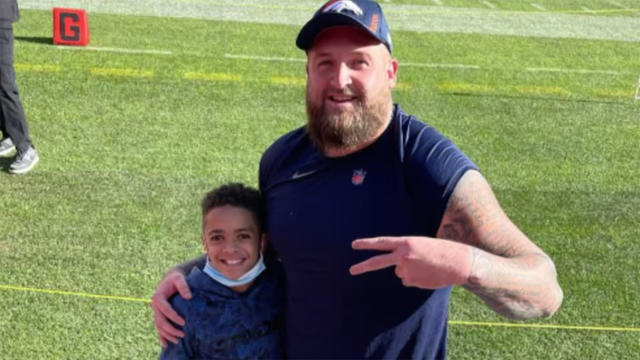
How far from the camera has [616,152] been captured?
29.1 feet

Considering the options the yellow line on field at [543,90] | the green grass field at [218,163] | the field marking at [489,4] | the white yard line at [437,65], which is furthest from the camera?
the field marking at [489,4]

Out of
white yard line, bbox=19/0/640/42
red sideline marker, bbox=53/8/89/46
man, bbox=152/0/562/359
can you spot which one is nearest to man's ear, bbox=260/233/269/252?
man, bbox=152/0/562/359

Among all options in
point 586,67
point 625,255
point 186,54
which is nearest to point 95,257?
point 625,255

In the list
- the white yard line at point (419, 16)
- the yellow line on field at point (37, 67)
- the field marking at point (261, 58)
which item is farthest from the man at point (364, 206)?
the white yard line at point (419, 16)

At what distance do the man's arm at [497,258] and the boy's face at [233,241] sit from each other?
75 centimetres

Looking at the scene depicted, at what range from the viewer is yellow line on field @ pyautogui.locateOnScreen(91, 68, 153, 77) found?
10.8 metres

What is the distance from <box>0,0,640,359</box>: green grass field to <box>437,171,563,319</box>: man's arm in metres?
2.89

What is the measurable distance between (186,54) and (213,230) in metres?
9.92

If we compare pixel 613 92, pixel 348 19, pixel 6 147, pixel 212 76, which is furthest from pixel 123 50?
pixel 348 19

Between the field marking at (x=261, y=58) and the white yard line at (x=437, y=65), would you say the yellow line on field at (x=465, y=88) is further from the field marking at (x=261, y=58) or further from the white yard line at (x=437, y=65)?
the field marking at (x=261, y=58)

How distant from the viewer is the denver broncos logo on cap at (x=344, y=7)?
244 centimetres

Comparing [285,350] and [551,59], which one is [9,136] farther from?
[551,59]

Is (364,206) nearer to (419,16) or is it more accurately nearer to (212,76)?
(212,76)

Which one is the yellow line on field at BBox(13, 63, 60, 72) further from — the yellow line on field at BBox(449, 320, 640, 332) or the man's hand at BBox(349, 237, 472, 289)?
the man's hand at BBox(349, 237, 472, 289)
